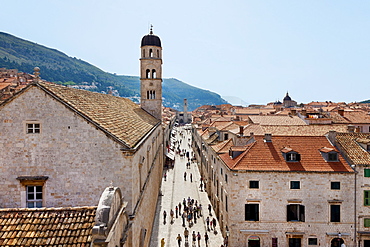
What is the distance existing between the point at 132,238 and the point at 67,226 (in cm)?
517

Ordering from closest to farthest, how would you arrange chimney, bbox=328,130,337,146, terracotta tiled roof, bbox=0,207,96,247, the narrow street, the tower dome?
terracotta tiled roof, bbox=0,207,96,247 < the narrow street < chimney, bbox=328,130,337,146 < the tower dome

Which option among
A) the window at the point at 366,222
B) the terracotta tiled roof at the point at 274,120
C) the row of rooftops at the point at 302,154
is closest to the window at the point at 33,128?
the row of rooftops at the point at 302,154

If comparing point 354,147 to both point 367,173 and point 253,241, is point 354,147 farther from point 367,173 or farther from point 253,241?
point 253,241

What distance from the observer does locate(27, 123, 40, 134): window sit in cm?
1484

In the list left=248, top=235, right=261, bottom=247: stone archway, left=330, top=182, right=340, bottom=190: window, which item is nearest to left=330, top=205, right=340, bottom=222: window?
left=330, top=182, right=340, bottom=190: window

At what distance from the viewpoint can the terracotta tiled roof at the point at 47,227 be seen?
934cm

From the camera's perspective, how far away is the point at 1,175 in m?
14.7

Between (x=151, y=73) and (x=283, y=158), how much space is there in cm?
2409

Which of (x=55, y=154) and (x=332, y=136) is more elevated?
(x=332, y=136)

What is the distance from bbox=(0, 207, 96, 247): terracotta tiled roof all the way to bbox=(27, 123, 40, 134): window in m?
5.17

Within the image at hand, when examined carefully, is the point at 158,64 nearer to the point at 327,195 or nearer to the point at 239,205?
the point at 239,205

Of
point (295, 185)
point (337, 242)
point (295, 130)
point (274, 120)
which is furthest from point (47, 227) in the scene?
point (274, 120)

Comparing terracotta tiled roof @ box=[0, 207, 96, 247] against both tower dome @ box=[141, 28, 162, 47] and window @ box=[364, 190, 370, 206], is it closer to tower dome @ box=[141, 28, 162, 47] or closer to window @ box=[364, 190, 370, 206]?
window @ box=[364, 190, 370, 206]

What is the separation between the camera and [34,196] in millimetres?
14969
